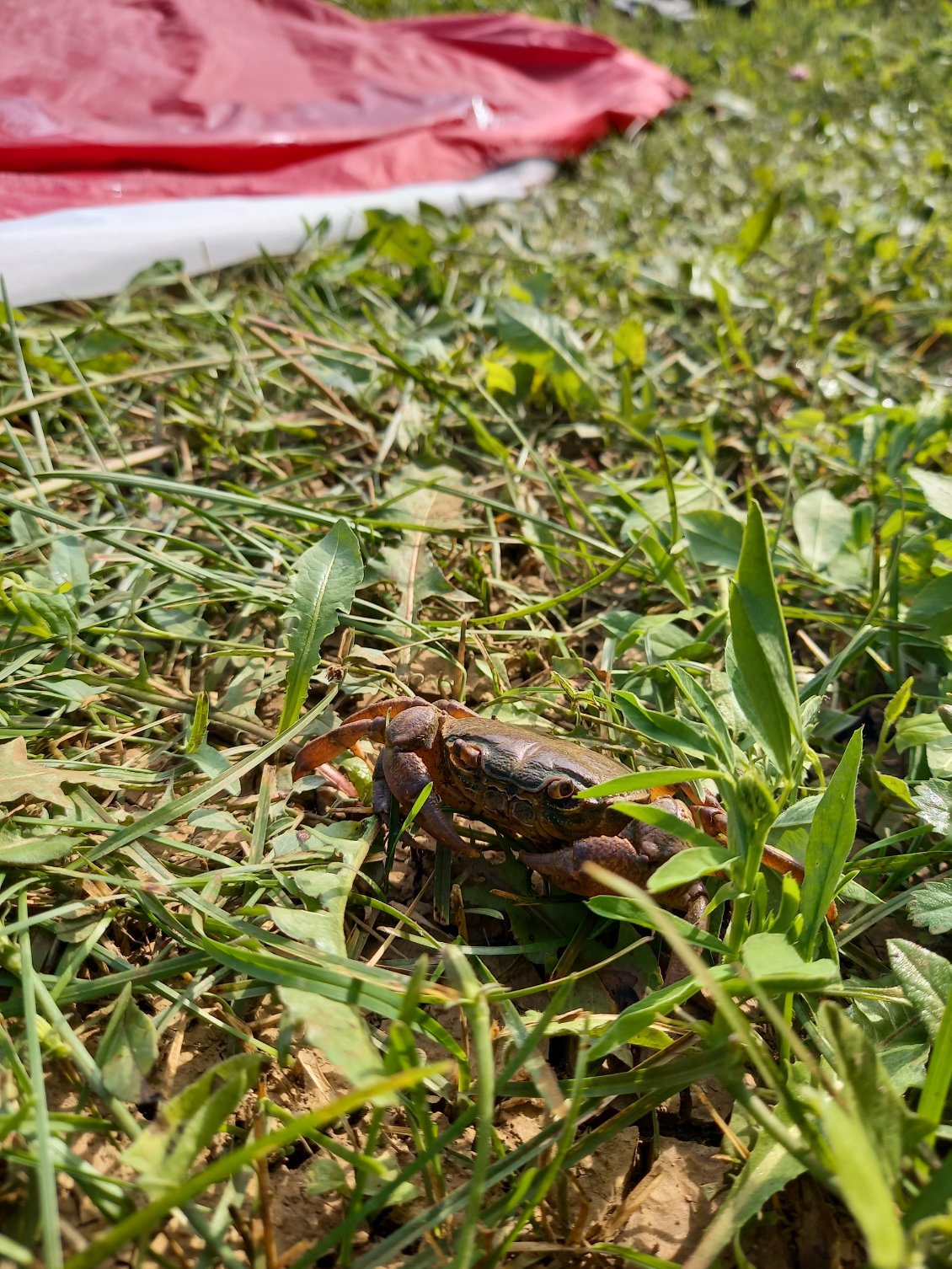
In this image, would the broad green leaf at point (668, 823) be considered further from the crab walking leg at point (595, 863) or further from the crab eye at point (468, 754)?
the crab eye at point (468, 754)

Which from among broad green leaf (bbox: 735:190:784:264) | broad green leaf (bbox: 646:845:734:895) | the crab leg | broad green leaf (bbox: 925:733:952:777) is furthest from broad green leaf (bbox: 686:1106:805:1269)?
broad green leaf (bbox: 735:190:784:264)

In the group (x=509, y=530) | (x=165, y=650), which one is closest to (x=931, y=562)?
(x=509, y=530)

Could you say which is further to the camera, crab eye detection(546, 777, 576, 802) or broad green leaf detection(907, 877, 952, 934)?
crab eye detection(546, 777, 576, 802)

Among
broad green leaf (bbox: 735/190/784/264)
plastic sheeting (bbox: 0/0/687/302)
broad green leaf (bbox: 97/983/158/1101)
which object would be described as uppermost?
plastic sheeting (bbox: 0/0/687/302)

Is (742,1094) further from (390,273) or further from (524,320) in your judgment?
(390,273)

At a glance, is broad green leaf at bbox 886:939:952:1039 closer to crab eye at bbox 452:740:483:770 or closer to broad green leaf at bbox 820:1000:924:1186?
broad green leaf at bbox 820:1000:924:1186

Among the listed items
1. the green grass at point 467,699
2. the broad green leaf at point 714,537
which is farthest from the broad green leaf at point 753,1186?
the broad green leaf at point 714,537

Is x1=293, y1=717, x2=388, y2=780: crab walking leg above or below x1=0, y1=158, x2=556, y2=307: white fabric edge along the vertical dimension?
below
